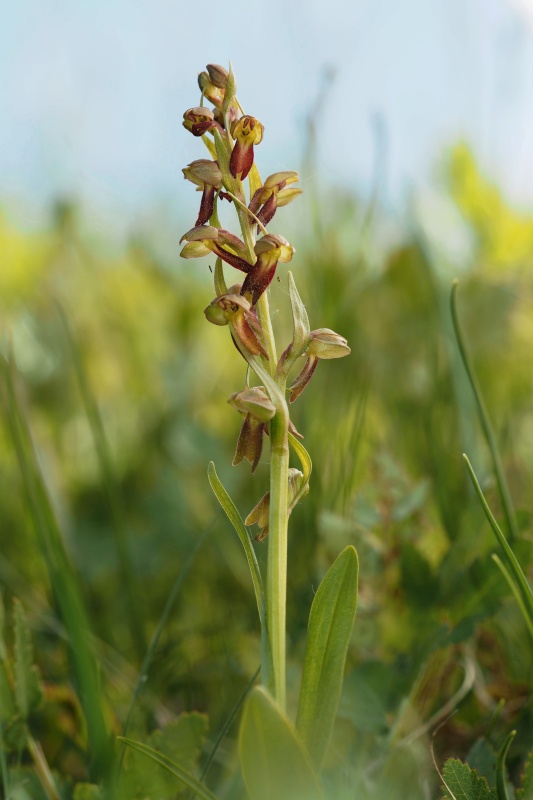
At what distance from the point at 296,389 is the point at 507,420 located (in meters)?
0.46

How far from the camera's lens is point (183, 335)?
5.31 feet

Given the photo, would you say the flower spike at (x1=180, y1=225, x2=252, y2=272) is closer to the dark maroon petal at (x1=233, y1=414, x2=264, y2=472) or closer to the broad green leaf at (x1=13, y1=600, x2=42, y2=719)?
the dark maroon petal at (x1=233, y1=414, x2=264, y2=472)

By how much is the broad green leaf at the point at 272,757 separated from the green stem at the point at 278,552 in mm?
40

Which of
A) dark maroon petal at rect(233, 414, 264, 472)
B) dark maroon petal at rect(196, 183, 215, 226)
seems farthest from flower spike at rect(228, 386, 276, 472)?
dark maroon petal at rect(196, 183, 215, 226)

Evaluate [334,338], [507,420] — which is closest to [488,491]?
[507,420]

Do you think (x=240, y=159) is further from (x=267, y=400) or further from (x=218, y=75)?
(x=267, y=400)

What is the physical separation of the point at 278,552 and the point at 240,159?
0.24m

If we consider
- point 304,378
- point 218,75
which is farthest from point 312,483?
point 218,75

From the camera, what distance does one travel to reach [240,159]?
469 mm

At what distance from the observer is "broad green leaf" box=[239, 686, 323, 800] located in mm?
360

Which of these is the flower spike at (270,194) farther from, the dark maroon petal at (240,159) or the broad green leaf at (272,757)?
the broad green leaf at (272,757)

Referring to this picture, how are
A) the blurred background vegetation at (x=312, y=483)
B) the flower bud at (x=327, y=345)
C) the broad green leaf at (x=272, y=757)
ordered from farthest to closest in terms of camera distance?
the blurred background vegetation at (x=312, y=483)
the flower bud at (x=327, y=345)
the broad green leaf at (x=272, y=757)

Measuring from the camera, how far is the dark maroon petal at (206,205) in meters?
0.47

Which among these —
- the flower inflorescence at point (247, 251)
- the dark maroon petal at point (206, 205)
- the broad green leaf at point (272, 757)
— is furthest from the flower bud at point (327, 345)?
the broad green leaf at point (272, 757)
